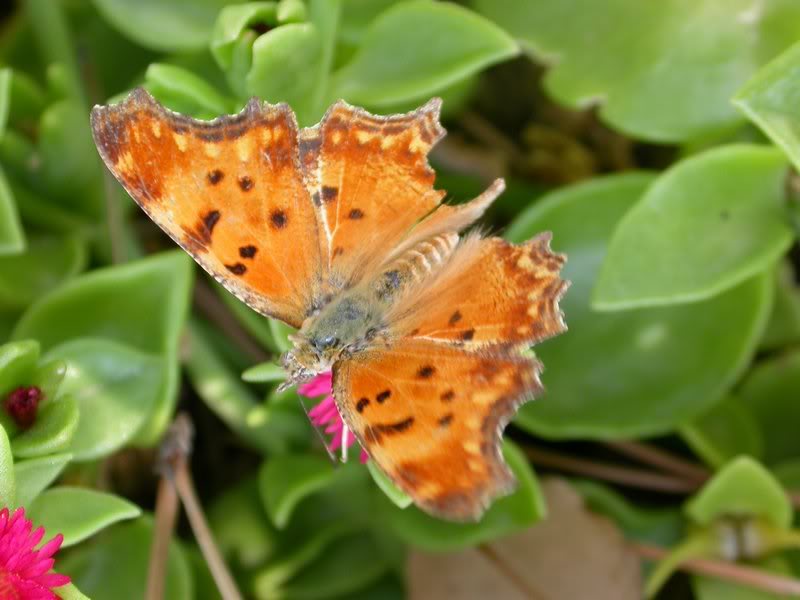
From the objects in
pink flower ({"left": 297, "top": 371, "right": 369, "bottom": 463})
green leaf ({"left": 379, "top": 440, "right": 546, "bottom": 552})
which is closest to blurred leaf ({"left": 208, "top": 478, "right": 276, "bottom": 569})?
green leaf ({"left": 379, "top": 440, "right": 546, "bottom": 552})

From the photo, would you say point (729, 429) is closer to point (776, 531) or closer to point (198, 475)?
point (776, 531)

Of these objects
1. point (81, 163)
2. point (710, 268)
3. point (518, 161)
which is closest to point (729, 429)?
point (710, 268)

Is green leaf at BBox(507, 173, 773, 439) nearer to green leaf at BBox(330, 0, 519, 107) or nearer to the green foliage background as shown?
the green foliage background

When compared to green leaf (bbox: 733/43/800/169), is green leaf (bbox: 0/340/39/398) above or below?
below

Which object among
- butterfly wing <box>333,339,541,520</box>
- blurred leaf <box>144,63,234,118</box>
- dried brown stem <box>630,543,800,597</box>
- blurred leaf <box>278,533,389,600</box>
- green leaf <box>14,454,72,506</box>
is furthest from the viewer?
blurred leaf <box>278,533,389,600</box>

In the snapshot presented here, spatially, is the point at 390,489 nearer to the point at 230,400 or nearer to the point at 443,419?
the point at 443,419

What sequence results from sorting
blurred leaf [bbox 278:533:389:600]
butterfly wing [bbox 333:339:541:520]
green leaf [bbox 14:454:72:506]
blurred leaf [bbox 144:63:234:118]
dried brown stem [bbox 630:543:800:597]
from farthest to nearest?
blurred leaf [bbox 278:533:389:600] → dried brown stem [bbox 630:543:800:597] → blurred leaf [bbox 144:63:234:118] → green leaf [bbox 14:454:72:506] → butterfly wing [bbox 333:339:541:520]

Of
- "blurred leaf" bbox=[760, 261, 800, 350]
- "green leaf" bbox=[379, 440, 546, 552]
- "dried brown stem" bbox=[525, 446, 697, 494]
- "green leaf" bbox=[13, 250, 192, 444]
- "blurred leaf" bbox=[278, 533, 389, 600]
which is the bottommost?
"blurred leaf" bbox=[278, 533, 389, 600]
